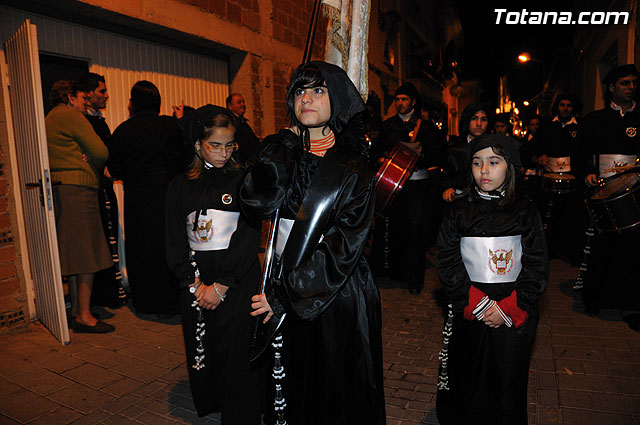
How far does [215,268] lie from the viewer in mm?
2840

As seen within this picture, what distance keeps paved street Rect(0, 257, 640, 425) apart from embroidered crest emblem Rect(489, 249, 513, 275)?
116cm

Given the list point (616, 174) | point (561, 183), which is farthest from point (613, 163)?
point (561, 183)

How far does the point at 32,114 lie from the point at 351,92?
128 inches

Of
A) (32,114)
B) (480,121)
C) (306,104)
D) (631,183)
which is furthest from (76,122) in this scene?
(631,183)

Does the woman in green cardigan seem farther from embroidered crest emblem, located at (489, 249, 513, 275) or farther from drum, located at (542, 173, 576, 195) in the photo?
drum, located at (542, 173, 576, 195)

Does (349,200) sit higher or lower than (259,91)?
lower

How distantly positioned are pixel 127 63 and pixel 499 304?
18.0 ft

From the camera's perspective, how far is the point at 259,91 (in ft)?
25.5

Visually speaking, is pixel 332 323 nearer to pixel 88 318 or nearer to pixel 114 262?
pixel 88 318

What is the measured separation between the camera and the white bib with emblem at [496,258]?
252 cm

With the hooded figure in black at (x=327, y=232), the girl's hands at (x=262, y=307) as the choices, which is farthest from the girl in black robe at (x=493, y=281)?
the girl's hands at (x=262, y=307)

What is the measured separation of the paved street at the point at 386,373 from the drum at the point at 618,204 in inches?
40.9

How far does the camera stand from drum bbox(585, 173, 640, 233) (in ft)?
12.9

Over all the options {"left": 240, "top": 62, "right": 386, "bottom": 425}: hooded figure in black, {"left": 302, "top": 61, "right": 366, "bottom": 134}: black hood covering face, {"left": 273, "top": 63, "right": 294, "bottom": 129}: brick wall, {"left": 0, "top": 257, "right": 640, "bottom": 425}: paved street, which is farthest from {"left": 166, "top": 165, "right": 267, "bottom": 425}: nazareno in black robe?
{"left": 273, "top": 63, "right": 294, "bottom": 129}: brick wall
